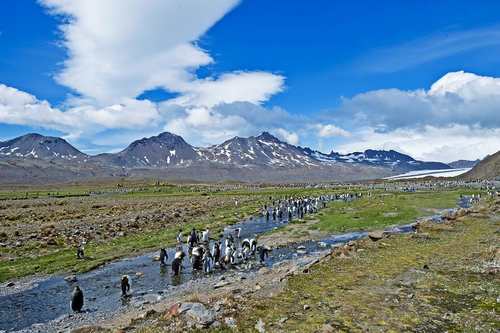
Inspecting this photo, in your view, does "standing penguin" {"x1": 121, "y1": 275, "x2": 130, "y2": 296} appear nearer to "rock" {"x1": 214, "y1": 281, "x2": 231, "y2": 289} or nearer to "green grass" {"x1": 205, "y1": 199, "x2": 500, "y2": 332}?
"rock" {"x1": 214, "y1": 281, "x2": 231, "y2": 289}

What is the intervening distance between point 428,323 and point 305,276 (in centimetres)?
658

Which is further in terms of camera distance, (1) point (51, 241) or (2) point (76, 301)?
(1) point (51, 241)

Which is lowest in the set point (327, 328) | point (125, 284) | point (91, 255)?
point (91, 255)

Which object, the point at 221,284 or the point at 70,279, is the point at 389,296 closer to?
the point at 221,284

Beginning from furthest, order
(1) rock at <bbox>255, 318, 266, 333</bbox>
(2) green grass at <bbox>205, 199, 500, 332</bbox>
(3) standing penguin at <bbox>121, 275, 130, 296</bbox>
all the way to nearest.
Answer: (3) standing penguin at <bbox>121, 275, 130, 296</bbox>
(2) green grass at <bbox>205, 199, 500, 332</bbox>
(1) rock at <bbox>255, 318, 266, 333</bbox>

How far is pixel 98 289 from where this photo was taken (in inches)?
856

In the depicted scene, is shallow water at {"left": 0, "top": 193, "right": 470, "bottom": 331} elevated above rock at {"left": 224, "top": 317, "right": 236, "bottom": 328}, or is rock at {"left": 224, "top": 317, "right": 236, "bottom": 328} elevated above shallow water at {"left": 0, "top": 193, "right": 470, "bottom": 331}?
rock at {"left": 224, "top": 317, "right": 236, "bottom": 328}

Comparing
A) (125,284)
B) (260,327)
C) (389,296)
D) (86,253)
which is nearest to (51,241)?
(86,253)

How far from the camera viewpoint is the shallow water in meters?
18.0

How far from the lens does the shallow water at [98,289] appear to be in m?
18.0

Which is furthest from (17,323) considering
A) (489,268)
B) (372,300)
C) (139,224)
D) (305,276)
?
(139,224)

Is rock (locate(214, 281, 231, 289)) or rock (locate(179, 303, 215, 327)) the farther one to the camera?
rock (locate(214, 281, 231, 289))

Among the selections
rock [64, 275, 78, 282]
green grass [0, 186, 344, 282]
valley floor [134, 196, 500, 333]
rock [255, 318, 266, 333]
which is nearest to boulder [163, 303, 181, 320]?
valley floor [134, 196, 500, 333]

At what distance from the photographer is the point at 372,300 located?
48.1ft
